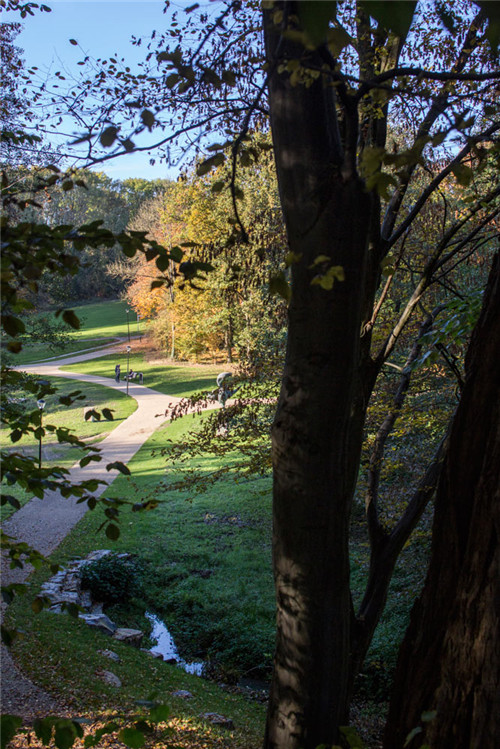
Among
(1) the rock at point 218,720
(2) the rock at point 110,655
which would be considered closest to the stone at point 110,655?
(2) the rock at point 110,655

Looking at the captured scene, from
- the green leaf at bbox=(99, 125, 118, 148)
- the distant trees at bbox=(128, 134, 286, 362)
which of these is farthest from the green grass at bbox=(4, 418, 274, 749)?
the distant trees at bbox=(128, 134, 286, 362)

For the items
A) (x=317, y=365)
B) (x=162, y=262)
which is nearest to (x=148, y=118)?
(x=162, y=262)

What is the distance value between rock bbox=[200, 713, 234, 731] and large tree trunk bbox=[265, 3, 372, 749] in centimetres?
423

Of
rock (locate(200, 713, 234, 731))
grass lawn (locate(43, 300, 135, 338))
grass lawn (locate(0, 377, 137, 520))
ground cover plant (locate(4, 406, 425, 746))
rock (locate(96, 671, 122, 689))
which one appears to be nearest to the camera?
rock (locate(200, 713, 234, 731))

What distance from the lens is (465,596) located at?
1993 mm

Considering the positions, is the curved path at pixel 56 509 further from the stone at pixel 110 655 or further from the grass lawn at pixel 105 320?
the grass lawn at pixel 105 320

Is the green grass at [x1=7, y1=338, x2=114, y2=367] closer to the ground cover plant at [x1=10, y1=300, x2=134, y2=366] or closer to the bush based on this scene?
the ground cover plant at [x1=10, y1=300, x2=134, y2=366]

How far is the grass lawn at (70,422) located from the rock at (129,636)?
5980 millimetres

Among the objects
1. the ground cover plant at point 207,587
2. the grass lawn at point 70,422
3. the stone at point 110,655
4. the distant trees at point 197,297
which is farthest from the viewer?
the grass lawn at point 70,422

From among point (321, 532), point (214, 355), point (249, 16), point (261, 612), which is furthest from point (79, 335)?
point (321, 532)

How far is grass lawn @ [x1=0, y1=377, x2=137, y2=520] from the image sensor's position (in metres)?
18.8

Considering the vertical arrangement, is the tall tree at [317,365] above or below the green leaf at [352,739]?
above

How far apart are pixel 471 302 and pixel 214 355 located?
3072cm

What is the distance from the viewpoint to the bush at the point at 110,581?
10.6 metres
